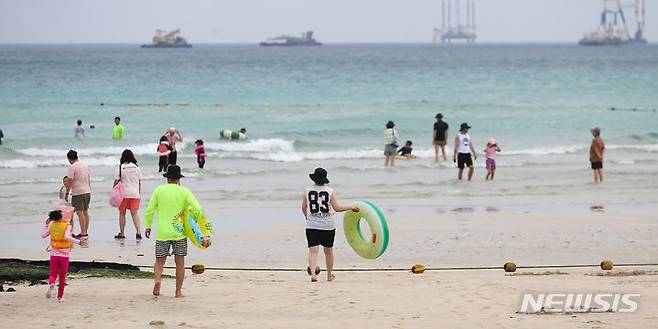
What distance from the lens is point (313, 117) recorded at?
46281 millimetres

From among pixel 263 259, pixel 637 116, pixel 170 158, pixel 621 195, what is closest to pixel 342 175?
pixel 170 158

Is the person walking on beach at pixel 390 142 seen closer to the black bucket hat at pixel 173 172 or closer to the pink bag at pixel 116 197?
the pink bag at pixel 116 197

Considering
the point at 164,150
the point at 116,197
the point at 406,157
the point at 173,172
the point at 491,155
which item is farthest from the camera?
the point at 406,157

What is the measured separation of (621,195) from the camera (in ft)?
69.7

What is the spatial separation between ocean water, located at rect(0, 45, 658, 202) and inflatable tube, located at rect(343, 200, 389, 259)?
28.5 feet

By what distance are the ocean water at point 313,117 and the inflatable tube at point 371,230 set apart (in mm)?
8697

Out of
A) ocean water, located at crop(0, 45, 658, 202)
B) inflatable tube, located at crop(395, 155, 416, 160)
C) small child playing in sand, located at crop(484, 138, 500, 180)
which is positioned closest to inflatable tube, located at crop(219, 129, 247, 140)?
ocean water, located at crop(0, 45, 658, 202)

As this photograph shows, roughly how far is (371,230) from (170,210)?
296cm

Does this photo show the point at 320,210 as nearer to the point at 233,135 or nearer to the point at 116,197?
the point at 116,197

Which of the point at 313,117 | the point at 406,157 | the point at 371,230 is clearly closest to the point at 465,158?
the point at 406,157

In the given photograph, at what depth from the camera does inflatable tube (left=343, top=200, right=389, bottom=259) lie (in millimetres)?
12336

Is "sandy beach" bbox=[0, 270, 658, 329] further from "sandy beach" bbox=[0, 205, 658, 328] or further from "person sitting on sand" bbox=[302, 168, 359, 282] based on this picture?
"person sitting on sand" bbox=[302, 168, 359, 282]

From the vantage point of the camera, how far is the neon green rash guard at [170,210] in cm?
1045

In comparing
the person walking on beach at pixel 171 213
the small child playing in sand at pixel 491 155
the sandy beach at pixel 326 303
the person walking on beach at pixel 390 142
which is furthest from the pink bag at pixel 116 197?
the person walking on beach at pixel 390 142
